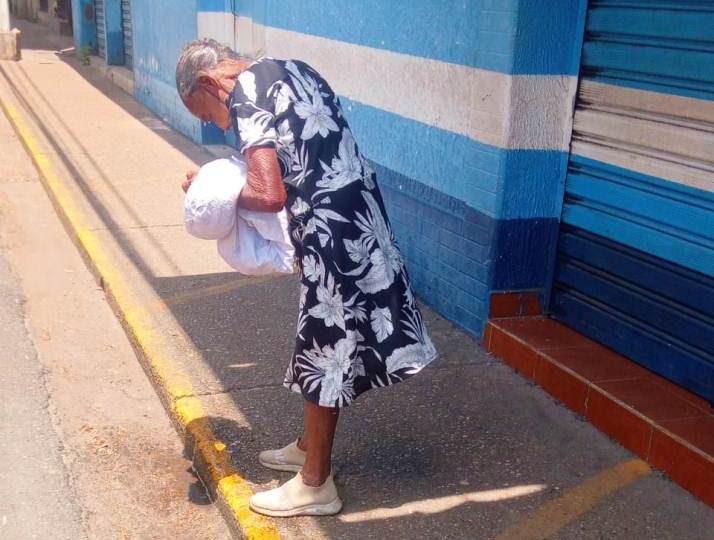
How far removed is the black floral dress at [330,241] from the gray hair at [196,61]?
0.15 m

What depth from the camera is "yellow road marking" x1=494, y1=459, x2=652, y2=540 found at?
3.29 meters

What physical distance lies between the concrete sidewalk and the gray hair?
1536mm

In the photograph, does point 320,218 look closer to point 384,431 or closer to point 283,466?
point 283,466

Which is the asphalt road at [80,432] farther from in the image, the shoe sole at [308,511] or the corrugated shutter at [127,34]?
the corrugated shutter at [127,34]

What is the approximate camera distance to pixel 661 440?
366cm

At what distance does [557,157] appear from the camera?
4.67 metres

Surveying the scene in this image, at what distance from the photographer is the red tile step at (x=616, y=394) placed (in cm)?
357

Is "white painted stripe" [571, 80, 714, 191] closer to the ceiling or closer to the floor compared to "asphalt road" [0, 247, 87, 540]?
closer to the ceiling

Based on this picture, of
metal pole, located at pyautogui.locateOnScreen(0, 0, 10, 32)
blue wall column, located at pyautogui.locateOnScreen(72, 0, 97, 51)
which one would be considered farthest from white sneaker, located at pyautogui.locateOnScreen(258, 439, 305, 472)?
metal pole, located at pyautogui.locateOnScreen(0, 0, 10, 32)

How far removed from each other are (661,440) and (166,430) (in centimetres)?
224

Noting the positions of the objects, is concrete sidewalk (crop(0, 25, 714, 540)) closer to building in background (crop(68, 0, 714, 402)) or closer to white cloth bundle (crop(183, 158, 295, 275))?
building in background (crop(68, 0, 714, 402))

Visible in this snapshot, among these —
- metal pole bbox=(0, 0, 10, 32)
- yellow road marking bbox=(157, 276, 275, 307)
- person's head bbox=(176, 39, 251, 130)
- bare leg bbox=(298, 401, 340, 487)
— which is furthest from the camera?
metal pole bbox=(0, 0, 10, 32)

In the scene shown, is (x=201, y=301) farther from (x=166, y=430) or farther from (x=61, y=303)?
(x=166, y=430)

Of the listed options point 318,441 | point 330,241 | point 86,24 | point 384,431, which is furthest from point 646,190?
point 86,24
